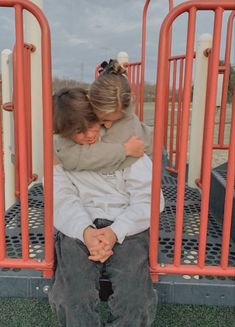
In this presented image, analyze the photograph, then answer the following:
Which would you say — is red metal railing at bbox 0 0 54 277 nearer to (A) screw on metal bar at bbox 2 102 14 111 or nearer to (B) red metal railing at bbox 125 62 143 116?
(A) screw on metal bar at bbox 2 102 14 111

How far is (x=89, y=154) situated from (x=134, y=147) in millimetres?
202

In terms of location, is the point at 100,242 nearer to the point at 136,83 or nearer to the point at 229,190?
the point at 229,190

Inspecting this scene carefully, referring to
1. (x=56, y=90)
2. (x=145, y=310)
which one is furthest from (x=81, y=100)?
(x=145, y=310)

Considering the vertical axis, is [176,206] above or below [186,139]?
below

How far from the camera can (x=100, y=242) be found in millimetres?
1511

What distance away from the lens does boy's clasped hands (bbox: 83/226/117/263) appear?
1.49m

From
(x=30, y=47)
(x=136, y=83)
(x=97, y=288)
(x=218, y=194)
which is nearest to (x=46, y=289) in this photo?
(x=97, y=288)

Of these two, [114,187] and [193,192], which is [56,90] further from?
[193,192]

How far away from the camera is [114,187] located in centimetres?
176

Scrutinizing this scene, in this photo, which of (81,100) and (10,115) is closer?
(81,100)

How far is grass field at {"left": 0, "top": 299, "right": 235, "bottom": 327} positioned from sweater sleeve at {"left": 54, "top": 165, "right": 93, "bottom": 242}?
0.61 metres

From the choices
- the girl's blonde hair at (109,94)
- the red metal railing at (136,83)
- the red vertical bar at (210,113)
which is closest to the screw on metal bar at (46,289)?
the red vertical bar at (210,113)

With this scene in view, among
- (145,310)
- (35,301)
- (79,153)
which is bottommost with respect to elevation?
(35,301)

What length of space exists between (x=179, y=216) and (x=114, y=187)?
1.30 ft
